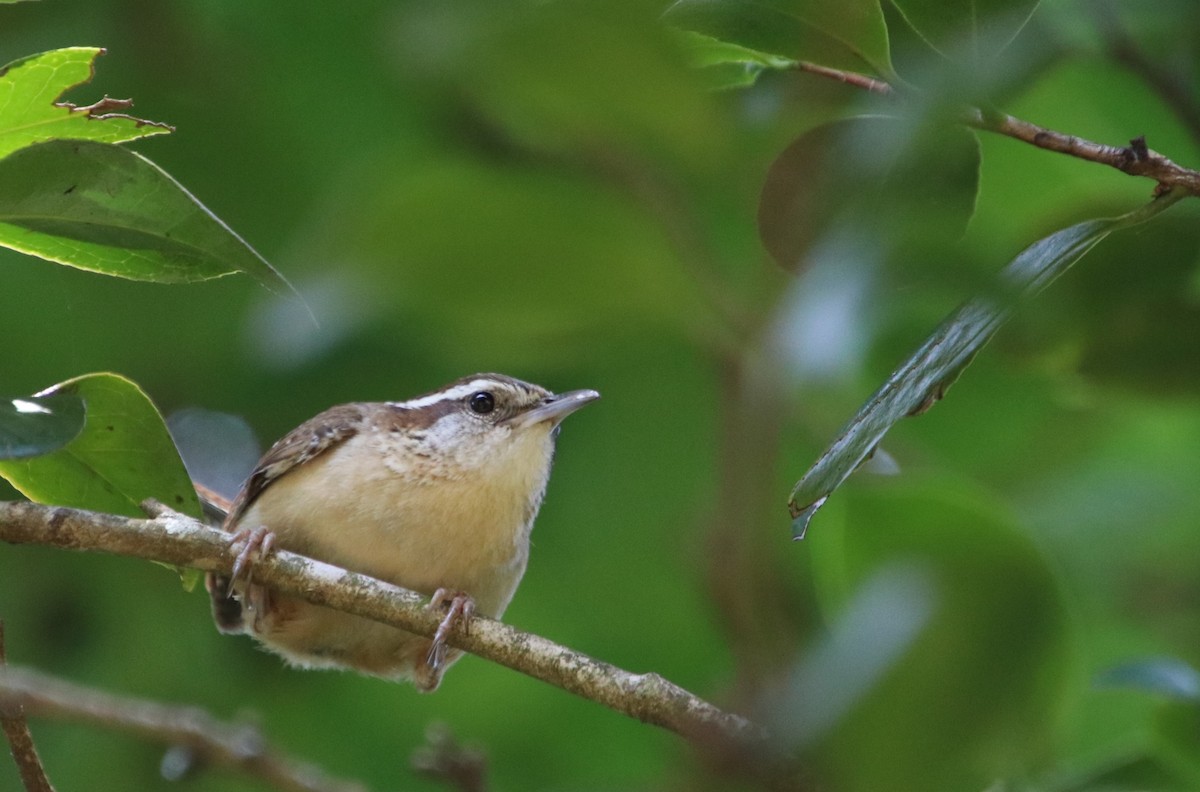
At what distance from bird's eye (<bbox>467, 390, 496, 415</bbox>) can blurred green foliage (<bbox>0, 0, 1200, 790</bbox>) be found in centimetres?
27

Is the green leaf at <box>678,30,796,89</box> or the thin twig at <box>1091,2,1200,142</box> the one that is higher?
the thin twig at <box>1091,2,1200,142</box>

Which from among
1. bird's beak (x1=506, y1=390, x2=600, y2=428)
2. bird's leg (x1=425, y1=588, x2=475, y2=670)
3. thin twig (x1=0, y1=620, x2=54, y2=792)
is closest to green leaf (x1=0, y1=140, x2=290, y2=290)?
thin twig (x1=0, y1=620, x2=54, y2=792)

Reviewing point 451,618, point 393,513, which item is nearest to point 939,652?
point 451,618

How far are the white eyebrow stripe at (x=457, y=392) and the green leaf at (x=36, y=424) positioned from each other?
6.89 ft

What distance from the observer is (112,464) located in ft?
9.10

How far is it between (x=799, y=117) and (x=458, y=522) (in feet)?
6.37

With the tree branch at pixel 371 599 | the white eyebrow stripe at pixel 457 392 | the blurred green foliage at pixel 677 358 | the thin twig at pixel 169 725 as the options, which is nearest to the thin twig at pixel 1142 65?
the blurred green foliage at pixel 677 358

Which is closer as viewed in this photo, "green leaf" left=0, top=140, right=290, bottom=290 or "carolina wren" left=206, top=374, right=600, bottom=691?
"green leaf" left=0, top=140, right=290, bottom=290

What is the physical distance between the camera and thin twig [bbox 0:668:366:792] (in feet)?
7.30

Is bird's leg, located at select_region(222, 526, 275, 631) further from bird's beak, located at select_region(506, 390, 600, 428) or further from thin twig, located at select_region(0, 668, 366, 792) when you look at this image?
bird's beak, located at select_region(506, 390, 600, 428)

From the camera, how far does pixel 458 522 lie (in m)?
4.03

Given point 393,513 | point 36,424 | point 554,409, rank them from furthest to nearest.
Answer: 1. point 554,409
2. point 393,513
3. point 36,424

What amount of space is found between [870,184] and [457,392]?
2.85 meters

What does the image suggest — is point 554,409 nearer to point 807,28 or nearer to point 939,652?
point 807,28
